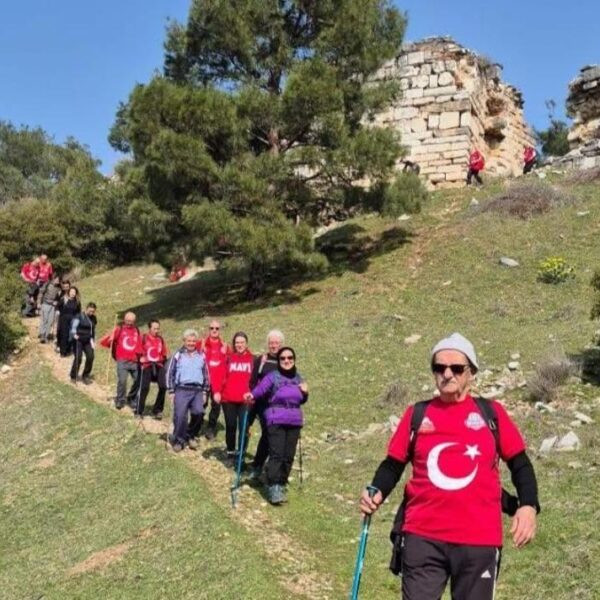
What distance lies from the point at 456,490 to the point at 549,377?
7506 mm

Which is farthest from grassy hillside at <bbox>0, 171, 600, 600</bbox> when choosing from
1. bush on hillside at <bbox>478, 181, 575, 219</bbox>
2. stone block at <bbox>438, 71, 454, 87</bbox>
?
stone block at <bbox>438, 71, 454, 87</bbox>

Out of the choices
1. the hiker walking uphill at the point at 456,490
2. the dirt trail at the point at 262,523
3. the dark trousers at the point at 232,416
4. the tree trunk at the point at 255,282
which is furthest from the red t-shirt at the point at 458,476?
the tree trunk at the point at 255,282

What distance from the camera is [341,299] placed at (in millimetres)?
18344

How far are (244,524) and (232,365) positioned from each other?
8.23 ft

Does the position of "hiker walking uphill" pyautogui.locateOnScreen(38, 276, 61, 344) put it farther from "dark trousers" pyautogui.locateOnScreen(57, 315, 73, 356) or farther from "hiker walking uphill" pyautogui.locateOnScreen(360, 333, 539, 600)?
"hiker walking uphill" pyautogui.locateOnScreen(360, 333, 539, 600)

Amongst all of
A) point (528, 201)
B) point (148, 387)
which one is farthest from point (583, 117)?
point (148, 387)

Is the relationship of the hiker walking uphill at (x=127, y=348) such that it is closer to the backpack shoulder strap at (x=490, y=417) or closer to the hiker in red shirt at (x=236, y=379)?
the hiker in red shirt at (x=236, y=379)

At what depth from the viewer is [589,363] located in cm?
1157

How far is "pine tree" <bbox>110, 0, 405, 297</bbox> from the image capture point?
713 inches

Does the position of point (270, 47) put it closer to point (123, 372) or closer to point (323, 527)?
point (123, 372)

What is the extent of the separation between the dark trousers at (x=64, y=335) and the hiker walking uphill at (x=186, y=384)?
6923 mm

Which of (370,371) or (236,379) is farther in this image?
(370,371)

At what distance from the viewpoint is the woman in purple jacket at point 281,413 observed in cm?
812

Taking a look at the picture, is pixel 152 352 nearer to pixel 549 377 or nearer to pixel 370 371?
pixel 370 371
